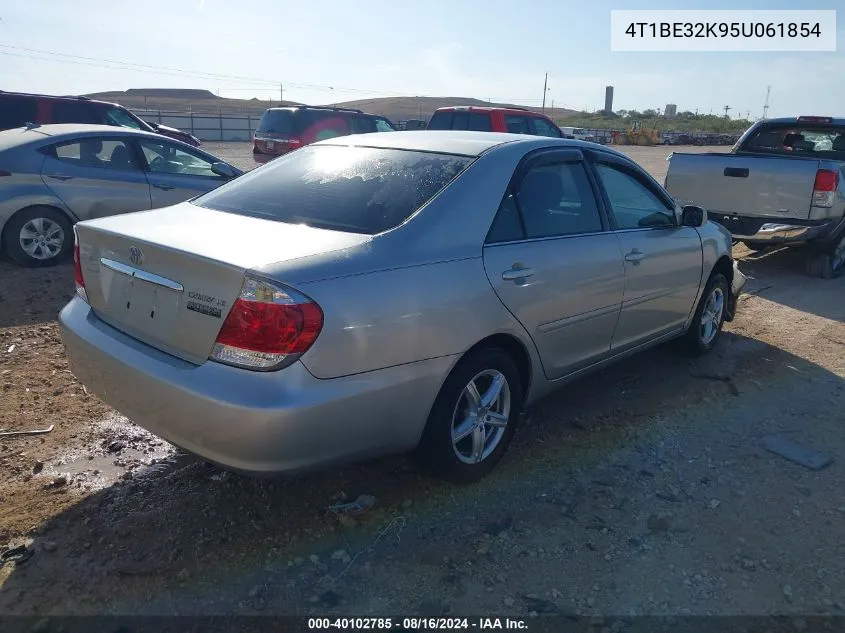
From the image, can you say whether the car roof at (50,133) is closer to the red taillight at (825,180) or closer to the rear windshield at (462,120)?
the red taillight at (825,180)

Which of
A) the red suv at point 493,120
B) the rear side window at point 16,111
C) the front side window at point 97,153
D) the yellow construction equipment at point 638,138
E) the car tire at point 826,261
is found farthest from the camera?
the yellow construction equipment at point 638,138

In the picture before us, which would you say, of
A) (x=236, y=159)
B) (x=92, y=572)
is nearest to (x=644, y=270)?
(x=92, y=572)

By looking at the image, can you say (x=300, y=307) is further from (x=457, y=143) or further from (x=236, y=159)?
(x=236, y=159)

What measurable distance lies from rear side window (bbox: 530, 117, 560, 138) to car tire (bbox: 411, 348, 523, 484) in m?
12.1

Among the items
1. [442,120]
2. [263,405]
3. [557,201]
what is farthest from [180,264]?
[442,120]

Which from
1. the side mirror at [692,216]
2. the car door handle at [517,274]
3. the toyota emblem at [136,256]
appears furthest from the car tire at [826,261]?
the toyota emblem at [136,256]

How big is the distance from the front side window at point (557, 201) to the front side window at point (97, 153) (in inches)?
213

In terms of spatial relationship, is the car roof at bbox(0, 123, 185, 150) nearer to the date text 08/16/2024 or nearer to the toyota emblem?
the toyota emblem

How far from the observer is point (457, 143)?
376 centimetres

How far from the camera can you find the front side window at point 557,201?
3.64m

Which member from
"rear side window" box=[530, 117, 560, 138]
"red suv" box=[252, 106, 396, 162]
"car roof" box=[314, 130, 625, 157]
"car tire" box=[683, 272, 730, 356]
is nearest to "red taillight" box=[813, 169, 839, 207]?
"car tire" box=[683, 272, 730, 356]

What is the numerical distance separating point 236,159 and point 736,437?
2214 centimetres

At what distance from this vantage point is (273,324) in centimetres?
256

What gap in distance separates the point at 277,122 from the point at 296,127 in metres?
0.60
